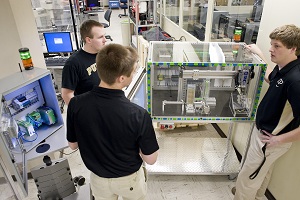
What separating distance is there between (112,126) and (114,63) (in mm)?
332

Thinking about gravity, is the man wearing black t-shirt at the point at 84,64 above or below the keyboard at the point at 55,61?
above

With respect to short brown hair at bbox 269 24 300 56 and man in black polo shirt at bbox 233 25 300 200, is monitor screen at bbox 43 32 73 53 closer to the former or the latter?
man in black polo shirt at bbox 233 25 300 200

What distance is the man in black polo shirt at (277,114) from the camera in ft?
4.92

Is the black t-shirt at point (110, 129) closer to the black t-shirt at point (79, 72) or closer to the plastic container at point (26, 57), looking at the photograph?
the black t-shirt at point (79, 72)

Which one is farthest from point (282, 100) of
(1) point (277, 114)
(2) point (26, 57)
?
(2) point (26, 57)

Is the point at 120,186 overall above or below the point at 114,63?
below

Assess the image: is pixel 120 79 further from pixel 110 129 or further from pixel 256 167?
pixel 256 167

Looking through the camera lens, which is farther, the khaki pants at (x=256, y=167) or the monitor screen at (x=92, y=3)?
the monitor screen at (x=92, y=3)

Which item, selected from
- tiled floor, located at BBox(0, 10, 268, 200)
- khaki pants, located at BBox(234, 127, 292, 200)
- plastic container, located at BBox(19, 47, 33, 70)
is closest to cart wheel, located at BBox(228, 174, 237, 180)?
tiled floor, located at BBox(0, 10, 268, 200)

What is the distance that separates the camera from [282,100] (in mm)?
1597

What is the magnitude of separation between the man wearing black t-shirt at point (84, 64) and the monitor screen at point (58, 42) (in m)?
2.04

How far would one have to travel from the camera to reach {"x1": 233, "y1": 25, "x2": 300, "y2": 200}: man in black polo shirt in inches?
59.1

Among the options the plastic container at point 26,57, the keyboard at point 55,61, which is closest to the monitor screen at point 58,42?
the keyboard at point 55,61

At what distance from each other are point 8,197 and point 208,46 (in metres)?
2.60
